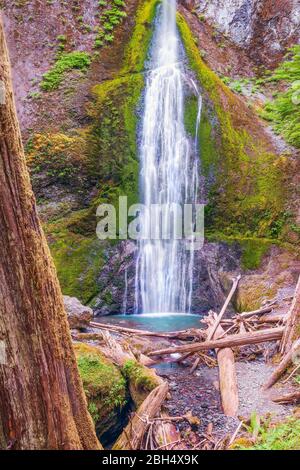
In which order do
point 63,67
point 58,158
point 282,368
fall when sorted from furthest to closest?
point 63,67, point 58,158, point 282,368

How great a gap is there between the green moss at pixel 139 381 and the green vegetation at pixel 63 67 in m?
11.1

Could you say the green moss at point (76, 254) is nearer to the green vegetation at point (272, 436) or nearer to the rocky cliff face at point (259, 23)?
the green vegetation at point (272, 436)

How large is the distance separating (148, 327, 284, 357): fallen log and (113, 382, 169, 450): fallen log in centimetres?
150

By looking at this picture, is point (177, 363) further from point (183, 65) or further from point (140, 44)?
point (140, 44)

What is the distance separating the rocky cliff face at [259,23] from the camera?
64.2 feet

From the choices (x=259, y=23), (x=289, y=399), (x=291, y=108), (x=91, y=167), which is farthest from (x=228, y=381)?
(x=259, y=23)

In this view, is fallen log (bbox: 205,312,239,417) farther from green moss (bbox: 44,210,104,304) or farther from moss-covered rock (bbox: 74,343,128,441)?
green moss (bbox: 44,210,104,304)

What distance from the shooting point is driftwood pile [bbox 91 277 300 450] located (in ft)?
13.9

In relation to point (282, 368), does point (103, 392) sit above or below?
below

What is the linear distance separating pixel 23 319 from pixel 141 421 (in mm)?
2333

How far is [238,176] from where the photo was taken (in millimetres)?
12781

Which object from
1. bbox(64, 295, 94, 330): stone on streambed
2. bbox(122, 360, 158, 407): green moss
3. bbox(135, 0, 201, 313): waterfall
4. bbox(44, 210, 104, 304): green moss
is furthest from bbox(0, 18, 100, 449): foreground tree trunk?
bbox(135, 0, 201, 313): waterfall

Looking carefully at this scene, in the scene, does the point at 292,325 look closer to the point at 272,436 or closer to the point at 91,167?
the point at 272,436

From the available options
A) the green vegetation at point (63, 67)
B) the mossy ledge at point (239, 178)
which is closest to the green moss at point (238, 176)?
the mossy ledge at point (239, 178)
